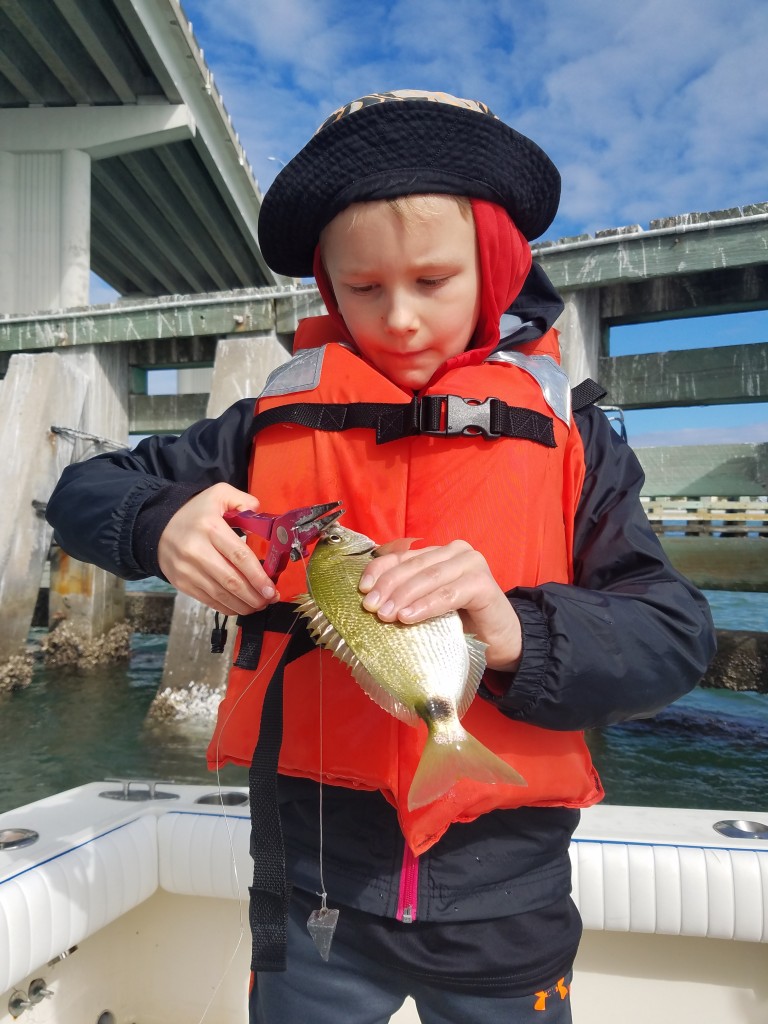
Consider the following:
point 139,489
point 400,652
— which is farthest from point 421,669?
point 139,489

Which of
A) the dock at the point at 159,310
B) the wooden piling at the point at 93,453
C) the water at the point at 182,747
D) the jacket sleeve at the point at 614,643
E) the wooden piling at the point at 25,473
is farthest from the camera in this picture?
Answer: the wooden piling at the point at 93,453

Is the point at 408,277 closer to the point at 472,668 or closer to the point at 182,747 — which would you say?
the point at 472,668

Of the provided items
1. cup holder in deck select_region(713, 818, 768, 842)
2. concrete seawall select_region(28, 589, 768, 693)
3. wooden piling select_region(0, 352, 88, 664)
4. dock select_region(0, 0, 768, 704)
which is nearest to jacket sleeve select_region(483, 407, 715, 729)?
cup holder in deck select_region(713, 818, 768, 842)

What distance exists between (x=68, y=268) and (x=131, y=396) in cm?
373

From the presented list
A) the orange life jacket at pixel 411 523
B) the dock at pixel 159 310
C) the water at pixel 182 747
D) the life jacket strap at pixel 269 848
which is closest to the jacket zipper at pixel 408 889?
the orange life jacket at pixel 411 523

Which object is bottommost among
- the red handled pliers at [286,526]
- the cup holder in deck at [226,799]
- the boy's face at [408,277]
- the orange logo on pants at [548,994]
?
the cup holder in deck at [226,799]

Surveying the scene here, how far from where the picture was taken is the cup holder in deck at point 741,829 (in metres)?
2.48

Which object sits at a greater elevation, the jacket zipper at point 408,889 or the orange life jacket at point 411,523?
the orange life jacket at point 411,523

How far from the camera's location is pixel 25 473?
303 inches

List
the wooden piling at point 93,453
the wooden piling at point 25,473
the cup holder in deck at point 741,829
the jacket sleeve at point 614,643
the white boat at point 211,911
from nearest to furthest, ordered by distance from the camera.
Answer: the jacket sleeve at point 614,643, the white boat at point 211,911, the cup holder in deck at point 741,829, the wooden piling at point 25,473, the wooden piling at point 93,453

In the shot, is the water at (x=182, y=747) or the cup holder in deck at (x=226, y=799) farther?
the water at (x=182, y=747)

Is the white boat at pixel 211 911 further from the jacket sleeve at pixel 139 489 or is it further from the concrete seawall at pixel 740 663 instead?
the concrete seawall at pixel 740 663

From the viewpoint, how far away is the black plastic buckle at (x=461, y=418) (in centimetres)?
148

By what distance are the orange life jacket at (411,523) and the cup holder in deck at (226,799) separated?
1294mm
